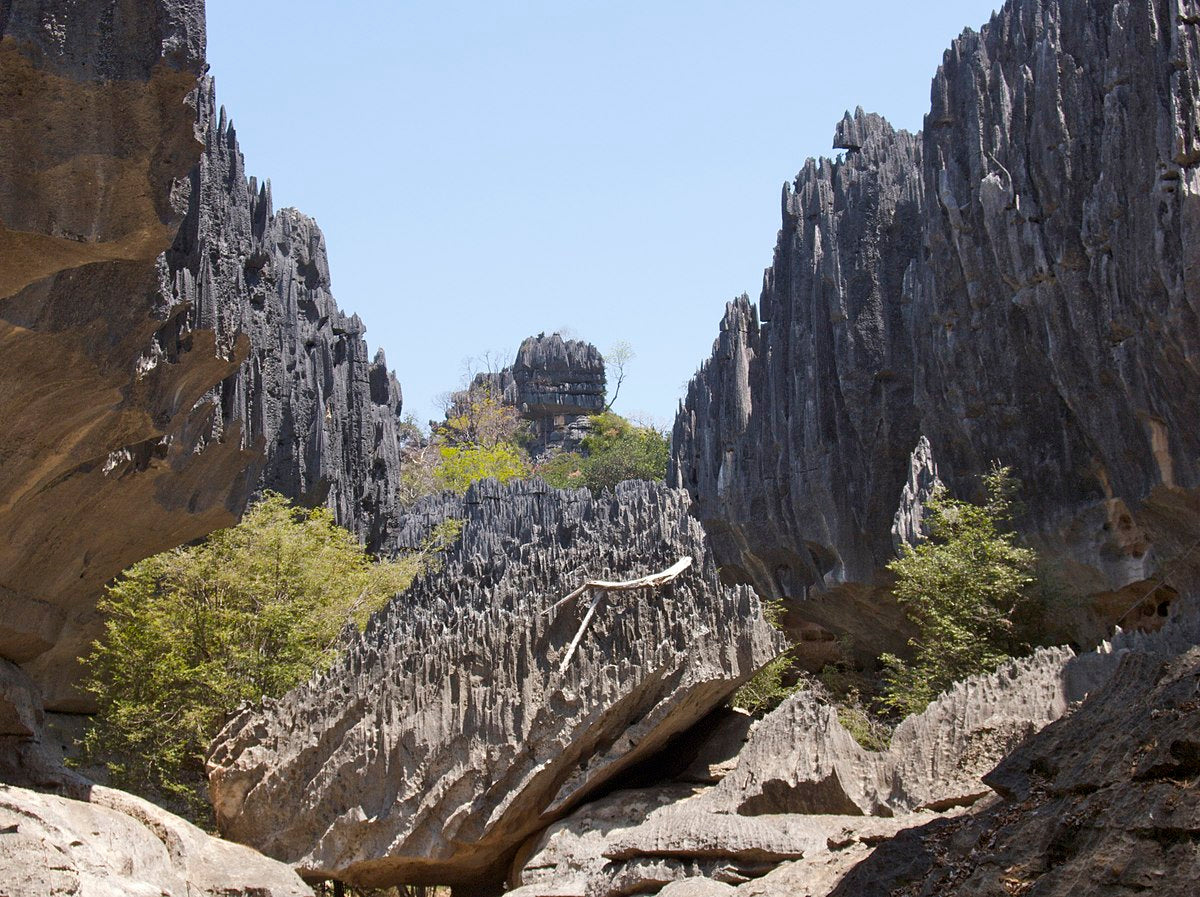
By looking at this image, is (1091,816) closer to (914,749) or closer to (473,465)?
(914,749)

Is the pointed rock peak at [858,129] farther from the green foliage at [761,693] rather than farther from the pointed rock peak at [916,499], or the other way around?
the green foliage at [761,693]

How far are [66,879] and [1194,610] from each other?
13.8 meters

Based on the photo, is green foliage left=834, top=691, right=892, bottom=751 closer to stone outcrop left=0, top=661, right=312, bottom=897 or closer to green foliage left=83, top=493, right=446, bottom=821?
green foliage left=83, top=493, right=446, bottom=821

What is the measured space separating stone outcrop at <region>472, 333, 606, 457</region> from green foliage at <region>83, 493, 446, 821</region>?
132ft

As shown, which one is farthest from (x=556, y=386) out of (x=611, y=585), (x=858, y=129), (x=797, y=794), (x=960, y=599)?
(x=797, y=794)

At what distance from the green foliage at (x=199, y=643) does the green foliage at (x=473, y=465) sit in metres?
20.2

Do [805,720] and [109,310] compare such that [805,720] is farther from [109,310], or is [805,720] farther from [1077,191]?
[1077,191]

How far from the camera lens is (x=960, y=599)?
677 inches

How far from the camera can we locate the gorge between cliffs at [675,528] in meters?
6.68

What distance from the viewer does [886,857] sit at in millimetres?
6188

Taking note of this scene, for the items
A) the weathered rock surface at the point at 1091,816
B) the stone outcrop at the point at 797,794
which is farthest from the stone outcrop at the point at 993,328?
the weathered rock surface at the point at 1091,816

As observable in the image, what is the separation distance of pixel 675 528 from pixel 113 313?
7.54 metres

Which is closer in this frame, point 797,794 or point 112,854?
point 112,854

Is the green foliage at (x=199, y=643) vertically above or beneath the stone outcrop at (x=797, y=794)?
above
